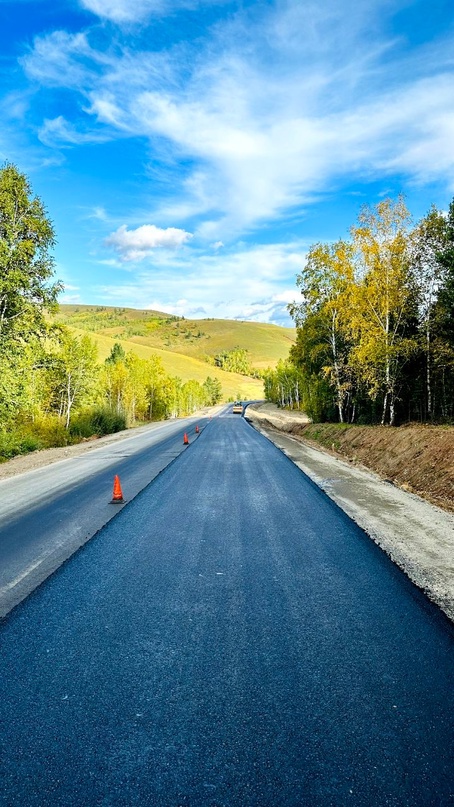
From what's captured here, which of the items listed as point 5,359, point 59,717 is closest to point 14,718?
point 59,717

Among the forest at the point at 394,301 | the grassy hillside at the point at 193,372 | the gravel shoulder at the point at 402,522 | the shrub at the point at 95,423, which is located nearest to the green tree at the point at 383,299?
the forest at the point at 394,301

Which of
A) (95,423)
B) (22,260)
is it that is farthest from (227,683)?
(95,423)

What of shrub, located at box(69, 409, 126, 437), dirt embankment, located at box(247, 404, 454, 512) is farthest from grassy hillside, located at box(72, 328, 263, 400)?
dirt embankment, located at box(247, 404, 454, 512)

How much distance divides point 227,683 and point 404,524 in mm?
5246

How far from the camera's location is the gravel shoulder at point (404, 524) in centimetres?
512

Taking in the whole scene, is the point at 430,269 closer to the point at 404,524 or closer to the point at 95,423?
the point at 404,524

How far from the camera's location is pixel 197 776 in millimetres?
2396

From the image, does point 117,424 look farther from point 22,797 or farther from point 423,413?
point 22,797

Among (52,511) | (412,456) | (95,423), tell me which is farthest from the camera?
(95,423)

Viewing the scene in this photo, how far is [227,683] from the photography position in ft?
10.5

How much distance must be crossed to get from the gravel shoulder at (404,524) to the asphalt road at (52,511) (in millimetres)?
4578

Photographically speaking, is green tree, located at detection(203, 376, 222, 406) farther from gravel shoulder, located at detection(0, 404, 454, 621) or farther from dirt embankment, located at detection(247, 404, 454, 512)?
gravel shoulder, located at detection(0, 404, 454, 621)

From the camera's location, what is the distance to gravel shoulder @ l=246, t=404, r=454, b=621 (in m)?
5.12

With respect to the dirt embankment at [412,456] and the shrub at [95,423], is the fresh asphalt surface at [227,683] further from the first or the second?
the shrub at [95,423]
